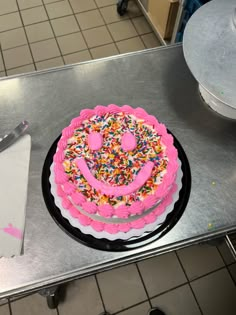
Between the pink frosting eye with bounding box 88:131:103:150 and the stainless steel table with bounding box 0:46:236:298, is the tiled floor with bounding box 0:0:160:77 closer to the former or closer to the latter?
the stainless steel table with bounding box 0:46:236:298

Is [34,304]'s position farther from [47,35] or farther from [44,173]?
[47,35]

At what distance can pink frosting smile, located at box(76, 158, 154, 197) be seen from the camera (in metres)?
0.68

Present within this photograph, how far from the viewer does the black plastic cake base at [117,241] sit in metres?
0.73

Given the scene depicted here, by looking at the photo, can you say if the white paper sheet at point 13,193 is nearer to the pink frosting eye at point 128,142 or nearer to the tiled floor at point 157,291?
the pink frosting eye at point 128,142

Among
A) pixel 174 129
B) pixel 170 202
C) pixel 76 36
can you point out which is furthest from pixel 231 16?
pixel 76 36

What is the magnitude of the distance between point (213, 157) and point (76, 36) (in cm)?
157

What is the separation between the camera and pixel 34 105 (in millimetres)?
919

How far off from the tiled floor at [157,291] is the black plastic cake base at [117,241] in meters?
0.75

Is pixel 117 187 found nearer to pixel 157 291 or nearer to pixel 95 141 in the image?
pixel 95 141

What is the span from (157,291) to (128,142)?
0.93 m

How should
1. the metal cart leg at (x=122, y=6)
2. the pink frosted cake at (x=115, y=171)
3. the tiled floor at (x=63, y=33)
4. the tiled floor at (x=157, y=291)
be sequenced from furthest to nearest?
the metal cart leg at (x=122, y=6), the tiled floor at (x=63, y=33), the tiled floor at (x=157, y=291), the pink frosted cake at (x=115, y=171)

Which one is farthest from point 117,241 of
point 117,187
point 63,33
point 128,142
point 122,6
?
point 122,6

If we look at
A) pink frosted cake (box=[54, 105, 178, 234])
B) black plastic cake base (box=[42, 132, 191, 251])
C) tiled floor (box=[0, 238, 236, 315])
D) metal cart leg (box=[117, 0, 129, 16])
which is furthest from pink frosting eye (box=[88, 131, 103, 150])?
metal cart leg (box=[117, 0, 129, 16])

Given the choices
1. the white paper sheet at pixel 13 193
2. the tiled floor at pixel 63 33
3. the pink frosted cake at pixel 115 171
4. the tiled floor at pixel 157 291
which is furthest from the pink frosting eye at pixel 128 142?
the tiled floor at pixel 63 33
